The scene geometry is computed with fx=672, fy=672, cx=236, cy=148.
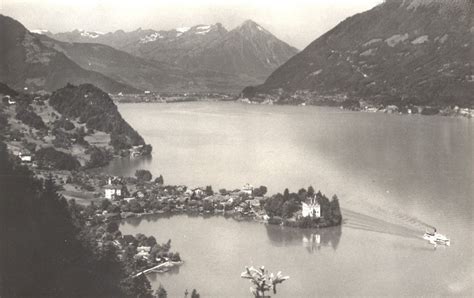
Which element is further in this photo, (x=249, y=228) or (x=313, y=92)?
(x=313, y=92)

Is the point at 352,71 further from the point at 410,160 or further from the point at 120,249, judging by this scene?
the point at 120,249

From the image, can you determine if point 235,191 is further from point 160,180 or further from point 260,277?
point 260,277

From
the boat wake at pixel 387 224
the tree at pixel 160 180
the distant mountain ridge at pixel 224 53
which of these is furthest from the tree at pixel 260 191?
the distant mountain ridge at pixel 224 53

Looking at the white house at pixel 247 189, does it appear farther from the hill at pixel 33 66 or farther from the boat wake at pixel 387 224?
the hill at pixel 33 66

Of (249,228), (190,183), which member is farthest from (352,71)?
(249,228)

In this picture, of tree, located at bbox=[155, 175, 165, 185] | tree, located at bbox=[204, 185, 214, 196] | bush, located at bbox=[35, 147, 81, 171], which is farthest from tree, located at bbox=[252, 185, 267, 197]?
bush, located at bbox=[35, 147, 81, 171]

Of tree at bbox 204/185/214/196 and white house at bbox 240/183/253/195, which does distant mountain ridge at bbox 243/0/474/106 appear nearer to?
white house at bbox 240/183/253/195

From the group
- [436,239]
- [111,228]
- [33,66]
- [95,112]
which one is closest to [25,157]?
[111,228]
